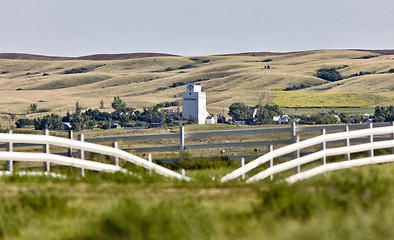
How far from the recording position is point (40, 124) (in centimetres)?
14350

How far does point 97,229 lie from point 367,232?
2.54 meters

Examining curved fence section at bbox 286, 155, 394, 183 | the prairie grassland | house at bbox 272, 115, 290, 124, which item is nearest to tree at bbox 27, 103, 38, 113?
the prairie grassland

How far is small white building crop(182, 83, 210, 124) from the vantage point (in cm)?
15312

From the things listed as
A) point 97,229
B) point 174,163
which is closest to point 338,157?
point 174,163

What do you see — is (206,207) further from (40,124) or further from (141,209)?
(40,124)

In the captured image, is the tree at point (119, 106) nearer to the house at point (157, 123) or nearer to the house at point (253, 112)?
the house at point (157, 123)

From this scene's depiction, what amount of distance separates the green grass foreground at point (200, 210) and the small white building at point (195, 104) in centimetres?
14036

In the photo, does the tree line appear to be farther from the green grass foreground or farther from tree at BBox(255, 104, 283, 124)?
the green grass foreground

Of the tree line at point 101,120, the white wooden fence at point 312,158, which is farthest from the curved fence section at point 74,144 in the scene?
the tree line at point 101,120

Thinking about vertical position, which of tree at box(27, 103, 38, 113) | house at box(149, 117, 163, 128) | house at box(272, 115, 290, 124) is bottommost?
house at box(149, 117, 163, 128)

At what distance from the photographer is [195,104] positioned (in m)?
154

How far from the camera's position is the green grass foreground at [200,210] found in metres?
6.50

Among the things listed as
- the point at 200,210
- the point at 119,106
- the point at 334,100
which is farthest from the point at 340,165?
the point at 119,106

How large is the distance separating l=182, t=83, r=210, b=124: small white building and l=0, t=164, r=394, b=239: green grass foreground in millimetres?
140359
